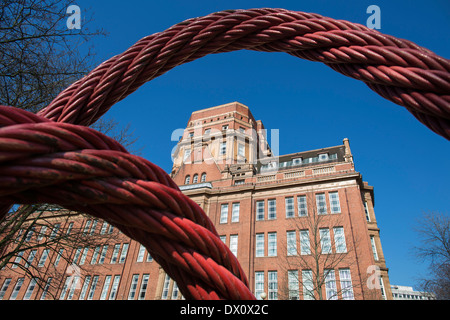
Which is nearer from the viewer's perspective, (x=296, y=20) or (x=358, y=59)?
(x=358, y=59)

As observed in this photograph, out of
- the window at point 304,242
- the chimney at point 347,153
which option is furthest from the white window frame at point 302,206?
the chimney at point 347,153

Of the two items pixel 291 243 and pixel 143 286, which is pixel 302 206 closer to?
pixel 291 243

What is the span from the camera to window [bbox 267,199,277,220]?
2500 cm

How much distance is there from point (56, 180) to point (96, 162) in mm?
65

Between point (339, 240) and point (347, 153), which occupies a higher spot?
point (347, 153)

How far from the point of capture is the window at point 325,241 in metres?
21.0

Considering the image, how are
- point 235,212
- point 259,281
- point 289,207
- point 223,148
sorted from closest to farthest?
point 259,281 → point 289,207 → point 235,212 → point 223,148

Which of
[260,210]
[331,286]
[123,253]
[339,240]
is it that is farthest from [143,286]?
[339,240]

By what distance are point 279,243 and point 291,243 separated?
1063mm

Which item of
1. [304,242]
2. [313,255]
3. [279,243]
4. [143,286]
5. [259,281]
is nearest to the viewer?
[313,255]

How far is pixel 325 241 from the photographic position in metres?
21.3
